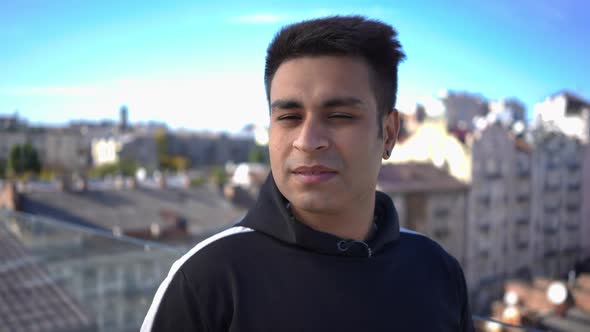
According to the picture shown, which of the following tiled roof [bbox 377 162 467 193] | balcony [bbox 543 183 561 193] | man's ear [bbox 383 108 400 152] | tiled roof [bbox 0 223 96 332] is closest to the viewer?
man's ear [bbox 383 108 400 152]

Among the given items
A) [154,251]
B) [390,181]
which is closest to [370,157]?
[154,251]

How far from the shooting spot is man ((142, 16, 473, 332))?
1130 mm

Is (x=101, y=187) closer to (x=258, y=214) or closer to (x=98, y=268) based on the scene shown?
(x=98, y=268)

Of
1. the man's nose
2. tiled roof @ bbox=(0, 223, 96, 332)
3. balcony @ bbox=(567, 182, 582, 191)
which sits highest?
the man's nose

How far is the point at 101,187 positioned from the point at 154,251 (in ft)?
67.9

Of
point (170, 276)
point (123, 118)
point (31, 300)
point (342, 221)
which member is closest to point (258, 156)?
point (123, 118)

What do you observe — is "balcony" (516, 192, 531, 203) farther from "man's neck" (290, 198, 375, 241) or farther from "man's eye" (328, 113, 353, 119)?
"man's eye" (328, 113, 353, 119)

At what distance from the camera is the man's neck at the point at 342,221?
1.27 metres

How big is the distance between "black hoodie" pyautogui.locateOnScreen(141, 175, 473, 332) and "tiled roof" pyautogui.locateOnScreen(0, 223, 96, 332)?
2596 millimetres

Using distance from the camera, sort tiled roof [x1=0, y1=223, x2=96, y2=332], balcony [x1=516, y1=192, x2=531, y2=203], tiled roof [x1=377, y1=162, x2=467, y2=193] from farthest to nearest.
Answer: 1. balcony [x1=516, y1=192, x2=531, y2=203]
2. tiled roof [x1=377, y1=162, x2=467, y2=193]
3. tiled roof [x1=0, y1=223, x2=96, y2=332]

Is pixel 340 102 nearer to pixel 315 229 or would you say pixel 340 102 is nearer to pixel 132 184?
pixel 315 229

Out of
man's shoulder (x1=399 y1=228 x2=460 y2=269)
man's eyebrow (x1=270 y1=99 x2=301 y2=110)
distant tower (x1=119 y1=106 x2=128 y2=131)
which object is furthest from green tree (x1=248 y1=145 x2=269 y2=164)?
man's eyebrow (x1=270 y1=99 x2=301 y2=110)

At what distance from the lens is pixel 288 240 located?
1.21 metres

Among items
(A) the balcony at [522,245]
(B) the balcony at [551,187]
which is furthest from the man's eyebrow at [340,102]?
(B) the balcony at [551,187]
